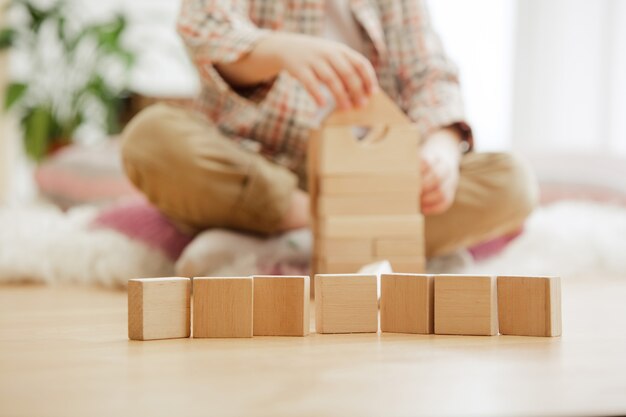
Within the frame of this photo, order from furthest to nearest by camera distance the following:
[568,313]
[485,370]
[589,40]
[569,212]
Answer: [589,40] < [569,212] < [568,313] < [485,370]

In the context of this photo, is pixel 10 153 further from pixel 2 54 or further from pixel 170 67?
pixel 170 67

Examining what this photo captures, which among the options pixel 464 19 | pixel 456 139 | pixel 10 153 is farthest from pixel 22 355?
pixel 10 153

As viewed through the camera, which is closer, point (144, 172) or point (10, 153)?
point (144, 172)

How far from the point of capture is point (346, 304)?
806mm

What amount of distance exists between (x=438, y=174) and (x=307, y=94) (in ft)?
0.94

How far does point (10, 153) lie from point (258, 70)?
245 centimetres

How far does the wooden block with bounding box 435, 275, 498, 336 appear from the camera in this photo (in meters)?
0.77

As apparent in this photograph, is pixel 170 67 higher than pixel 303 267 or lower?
higher

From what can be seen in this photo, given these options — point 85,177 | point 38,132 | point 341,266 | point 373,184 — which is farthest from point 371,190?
point 38,132

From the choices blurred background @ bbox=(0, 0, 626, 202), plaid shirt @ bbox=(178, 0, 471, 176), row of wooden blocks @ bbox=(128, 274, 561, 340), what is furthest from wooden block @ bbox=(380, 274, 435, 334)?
blurred background @ bbox=(0, 0, 626, 202)

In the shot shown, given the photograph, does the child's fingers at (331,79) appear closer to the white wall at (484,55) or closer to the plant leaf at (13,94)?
the white wall at (484,55)

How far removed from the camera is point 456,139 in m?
1.36

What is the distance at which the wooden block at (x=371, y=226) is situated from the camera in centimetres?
116

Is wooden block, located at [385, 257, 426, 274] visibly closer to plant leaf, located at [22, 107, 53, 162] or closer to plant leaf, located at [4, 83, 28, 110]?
plant leaf, located at [22, 107, 53, 162]
